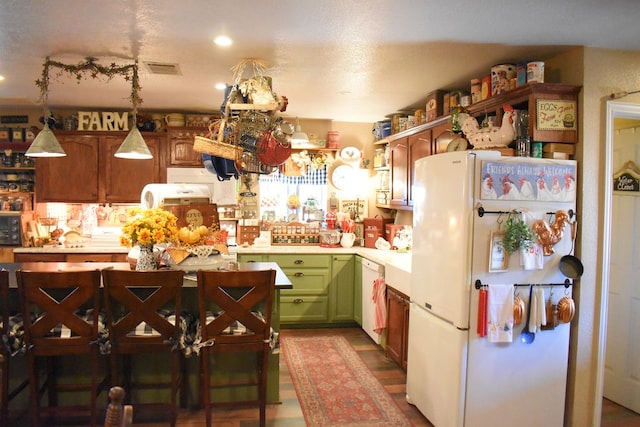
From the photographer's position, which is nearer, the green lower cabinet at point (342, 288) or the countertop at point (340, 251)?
the countertop at point (340, 251)

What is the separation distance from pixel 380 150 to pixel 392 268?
2.01 metres

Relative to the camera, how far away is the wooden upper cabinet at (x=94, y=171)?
190 inches

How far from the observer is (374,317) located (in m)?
4.26

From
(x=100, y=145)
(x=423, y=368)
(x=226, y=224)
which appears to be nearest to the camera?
(x=423, y=368)

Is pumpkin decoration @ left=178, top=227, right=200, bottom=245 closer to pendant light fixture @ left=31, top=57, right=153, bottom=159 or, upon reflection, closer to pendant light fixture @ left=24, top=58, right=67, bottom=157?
pendant light fixture @ left=31, top=57, right=153, bottom=159

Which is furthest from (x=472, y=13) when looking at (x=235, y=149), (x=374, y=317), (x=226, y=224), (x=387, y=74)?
(x=226, y=224)

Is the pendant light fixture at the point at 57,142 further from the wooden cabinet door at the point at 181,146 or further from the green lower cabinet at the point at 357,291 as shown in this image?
the green lower cabinet at the point at 357,291

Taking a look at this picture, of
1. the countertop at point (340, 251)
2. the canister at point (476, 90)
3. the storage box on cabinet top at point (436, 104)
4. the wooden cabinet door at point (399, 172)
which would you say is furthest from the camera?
the wooden cabinet door at point (399, 172)

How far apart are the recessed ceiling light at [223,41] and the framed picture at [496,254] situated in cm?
199

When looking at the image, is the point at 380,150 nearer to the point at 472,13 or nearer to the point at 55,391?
the point at 472,13

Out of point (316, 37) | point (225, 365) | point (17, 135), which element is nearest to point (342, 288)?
point (225, 365)

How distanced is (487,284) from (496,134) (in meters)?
1.01

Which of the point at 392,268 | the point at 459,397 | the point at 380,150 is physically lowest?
the point at 459,397

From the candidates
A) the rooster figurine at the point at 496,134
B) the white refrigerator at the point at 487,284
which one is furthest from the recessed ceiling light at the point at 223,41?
the rooster figurine at the point at 496,134
